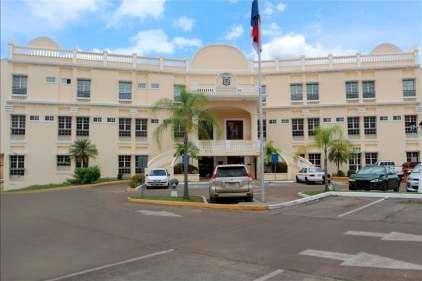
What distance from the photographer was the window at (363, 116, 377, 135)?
3884 centimetres

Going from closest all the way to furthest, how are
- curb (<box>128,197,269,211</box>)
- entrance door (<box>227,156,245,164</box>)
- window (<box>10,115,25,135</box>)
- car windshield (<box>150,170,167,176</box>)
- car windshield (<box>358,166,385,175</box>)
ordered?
curb (<box>128,197,269,211</box>), car windshield (<box>358,166,385,175</box>), car windshield (<box>150,170,167,176</box>), window (<box>10,115,25,135</box>), entrance door (<box>227,156,245,164</box>)

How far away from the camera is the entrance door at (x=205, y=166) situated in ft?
123

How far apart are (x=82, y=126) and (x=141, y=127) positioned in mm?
5410

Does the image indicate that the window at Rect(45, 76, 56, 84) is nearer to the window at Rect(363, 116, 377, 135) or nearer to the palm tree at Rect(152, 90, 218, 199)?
the palm tree at Rect(152, 90, 218, 199)

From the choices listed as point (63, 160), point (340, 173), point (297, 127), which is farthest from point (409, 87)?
point (63, 160)

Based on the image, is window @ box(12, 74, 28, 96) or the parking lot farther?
window @ box(12, 74, 28, 96)

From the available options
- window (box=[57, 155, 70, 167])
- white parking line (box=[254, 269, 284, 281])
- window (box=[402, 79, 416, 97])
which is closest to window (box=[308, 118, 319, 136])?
window (box=[402, 79, 416, 97])

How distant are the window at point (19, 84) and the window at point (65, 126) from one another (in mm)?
3891

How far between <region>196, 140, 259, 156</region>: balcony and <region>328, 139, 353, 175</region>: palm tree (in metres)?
6.98

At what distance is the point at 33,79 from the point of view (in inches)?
1437

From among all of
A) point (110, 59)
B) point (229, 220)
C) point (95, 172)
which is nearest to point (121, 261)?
point (229, 220)

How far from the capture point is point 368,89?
129 feet

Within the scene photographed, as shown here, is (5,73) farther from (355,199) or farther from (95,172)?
(355,199)

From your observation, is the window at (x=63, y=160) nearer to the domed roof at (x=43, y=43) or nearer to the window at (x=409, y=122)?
the domed roof at (x=43, y=43)
